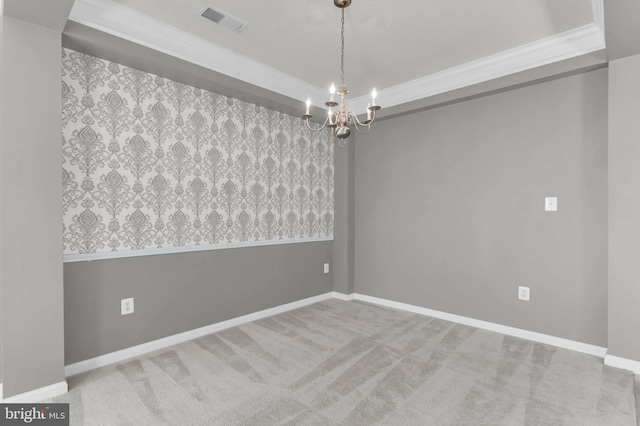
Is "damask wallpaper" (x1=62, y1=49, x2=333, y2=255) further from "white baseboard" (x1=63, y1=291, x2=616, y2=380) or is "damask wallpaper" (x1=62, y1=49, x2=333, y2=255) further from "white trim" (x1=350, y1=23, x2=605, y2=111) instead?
"white trim" (x1=350, y1=23, x2=605, y2=111)

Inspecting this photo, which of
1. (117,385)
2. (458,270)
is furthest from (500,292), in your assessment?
(117,385)

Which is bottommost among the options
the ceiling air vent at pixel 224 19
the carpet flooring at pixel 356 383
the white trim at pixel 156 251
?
the carpet flooring at pixel 356 383

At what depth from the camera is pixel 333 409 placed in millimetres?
1915

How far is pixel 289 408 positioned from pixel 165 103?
248cm

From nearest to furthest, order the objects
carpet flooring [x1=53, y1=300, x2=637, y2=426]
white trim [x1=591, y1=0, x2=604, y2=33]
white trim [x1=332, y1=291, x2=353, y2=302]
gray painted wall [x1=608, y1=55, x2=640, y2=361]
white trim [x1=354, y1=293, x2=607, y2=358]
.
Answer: carpet flooring [x1=53, y1=300, x2=637, y2=426] → white trim [x1=591, y1=0, x2=604, y2=33] → gray painted wall [x1=608, y1=55, x2=640, y2=361] → white trim [x1=354, y1=293, x2=607, y2=358] → white trim [x1=332, y1=291, x2=353, y2=302]

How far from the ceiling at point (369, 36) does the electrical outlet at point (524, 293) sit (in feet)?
6.31

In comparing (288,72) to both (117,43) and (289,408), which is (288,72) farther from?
(289,408)

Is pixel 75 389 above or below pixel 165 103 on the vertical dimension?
below

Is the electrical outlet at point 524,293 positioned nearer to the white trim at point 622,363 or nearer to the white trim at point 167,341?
the white trim at point 622,363

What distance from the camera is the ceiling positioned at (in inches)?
88.3

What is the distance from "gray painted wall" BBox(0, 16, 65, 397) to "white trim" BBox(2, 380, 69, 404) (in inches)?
1.1

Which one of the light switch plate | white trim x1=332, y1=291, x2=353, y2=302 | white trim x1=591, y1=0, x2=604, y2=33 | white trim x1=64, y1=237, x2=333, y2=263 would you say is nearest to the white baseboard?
white trim x1=332, y1=291, x2=353, y2=302

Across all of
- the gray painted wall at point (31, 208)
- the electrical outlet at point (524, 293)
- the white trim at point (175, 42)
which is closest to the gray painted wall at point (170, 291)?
the gray painted wall at point (31, 208)

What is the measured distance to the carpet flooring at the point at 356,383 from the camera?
6.09 feet
